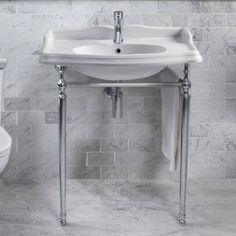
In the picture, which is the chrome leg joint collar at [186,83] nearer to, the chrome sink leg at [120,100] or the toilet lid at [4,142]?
the chrome sink leg at [120,100]

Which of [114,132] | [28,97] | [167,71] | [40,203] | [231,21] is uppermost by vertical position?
[231,21]

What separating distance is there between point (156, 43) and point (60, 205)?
93 cm

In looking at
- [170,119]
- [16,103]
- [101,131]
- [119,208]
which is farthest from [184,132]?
[16,103]

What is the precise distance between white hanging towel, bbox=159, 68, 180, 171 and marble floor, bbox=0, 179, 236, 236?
251 millimetres

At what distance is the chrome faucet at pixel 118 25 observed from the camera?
2.31m

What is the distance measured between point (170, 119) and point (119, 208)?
51 centimetres

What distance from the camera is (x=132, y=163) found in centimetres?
277

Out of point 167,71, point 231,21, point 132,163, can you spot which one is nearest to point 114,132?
point 132,163

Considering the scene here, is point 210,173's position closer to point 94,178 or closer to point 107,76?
point 94,178

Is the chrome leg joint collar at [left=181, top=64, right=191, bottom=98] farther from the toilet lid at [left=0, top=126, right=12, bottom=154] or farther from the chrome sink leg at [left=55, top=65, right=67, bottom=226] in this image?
the toilet lid at [left=0, top=126, right=12, bottom=154]

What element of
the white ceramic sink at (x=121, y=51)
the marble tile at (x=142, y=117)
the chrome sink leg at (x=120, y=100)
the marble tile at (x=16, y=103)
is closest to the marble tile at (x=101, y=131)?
the marble tile at (x=142, y=117)

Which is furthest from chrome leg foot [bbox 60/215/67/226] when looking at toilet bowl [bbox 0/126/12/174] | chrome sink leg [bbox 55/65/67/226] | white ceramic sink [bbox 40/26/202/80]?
white ceramic sink [bbox 40/26/202/80]

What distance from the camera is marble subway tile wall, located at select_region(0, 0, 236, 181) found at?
2.60 meters

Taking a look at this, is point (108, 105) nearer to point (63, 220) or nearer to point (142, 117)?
point (142, 117)
